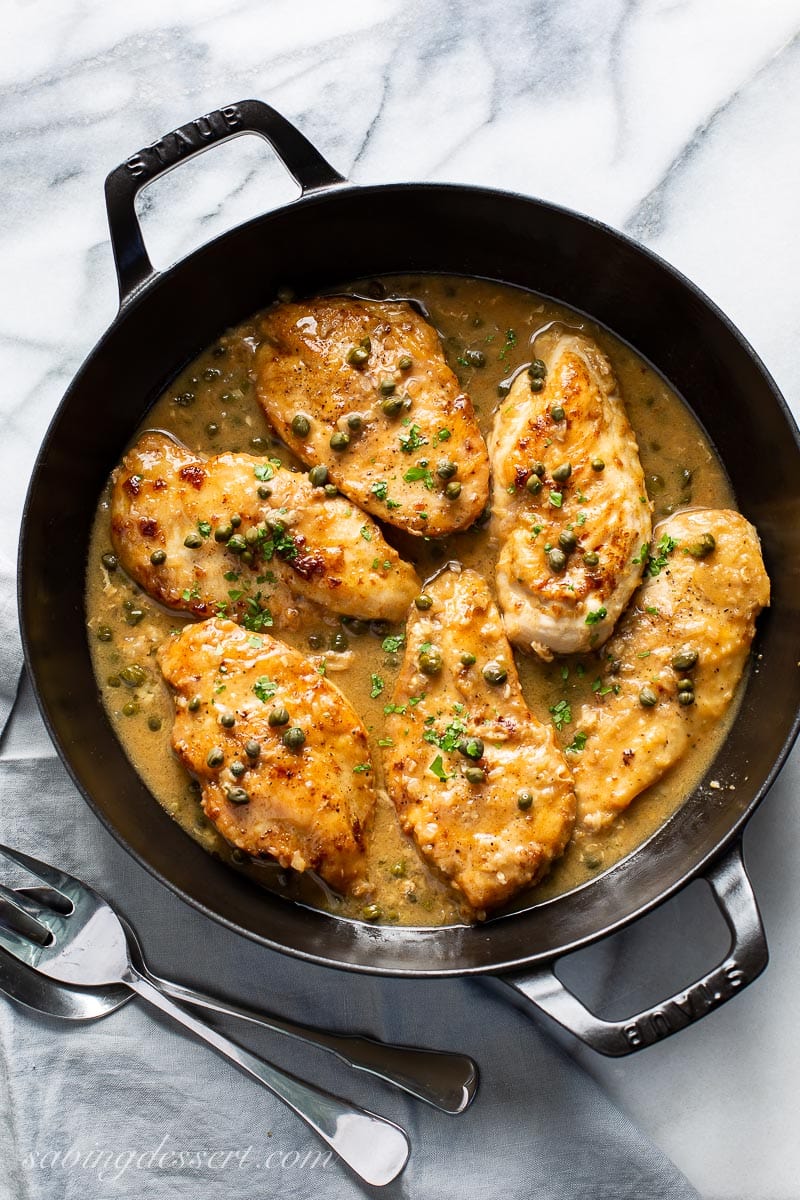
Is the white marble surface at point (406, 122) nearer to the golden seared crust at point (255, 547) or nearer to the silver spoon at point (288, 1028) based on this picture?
the golden seared crust at point (255, 547)

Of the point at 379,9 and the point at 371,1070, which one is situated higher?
the point at 379,9

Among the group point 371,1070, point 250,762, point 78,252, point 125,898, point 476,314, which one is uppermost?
point 78,252

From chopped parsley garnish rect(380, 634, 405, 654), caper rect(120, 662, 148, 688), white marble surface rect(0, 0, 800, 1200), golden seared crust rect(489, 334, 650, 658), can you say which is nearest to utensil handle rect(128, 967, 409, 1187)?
caper rect(120, 662, 148, 688)

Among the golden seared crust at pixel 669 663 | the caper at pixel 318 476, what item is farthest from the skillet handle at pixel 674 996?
the caper at pixel 318 476

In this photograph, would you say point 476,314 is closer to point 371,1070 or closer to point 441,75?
point 441,75

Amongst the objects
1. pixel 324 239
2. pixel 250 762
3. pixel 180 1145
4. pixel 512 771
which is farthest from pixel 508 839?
pixel 324 239

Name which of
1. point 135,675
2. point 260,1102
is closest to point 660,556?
point 135,675
